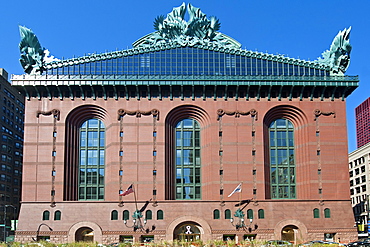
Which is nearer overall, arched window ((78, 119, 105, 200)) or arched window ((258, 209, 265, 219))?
arched window ((258, 209, 265, 219))

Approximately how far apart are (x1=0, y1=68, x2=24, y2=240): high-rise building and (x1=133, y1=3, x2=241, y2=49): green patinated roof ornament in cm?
4899

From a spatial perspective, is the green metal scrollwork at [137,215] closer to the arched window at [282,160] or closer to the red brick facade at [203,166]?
the red brick facade at [203,166]

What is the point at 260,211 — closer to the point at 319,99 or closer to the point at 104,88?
the point at 319,99

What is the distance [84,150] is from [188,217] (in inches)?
819

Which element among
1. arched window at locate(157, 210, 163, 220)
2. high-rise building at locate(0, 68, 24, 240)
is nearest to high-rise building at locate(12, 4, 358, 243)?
arched window at locate(157, 210, 163, 220)

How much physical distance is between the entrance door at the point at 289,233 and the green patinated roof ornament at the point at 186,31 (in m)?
32.0

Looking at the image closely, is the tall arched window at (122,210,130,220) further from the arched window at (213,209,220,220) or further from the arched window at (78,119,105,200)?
the arched window at (213,209,220,220)

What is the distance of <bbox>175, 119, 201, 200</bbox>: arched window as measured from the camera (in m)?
90.2

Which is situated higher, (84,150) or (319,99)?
(319,99)

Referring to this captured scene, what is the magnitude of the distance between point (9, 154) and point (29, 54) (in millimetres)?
46406

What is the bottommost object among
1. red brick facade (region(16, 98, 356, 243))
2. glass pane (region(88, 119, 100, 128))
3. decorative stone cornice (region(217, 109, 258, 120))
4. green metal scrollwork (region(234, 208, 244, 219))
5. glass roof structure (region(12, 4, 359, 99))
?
green metal scrollwork (region(234, 208, 244, 219))

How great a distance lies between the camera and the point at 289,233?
284 feet

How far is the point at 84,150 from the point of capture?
91000mm

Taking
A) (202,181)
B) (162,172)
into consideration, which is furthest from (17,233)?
(202,181)
